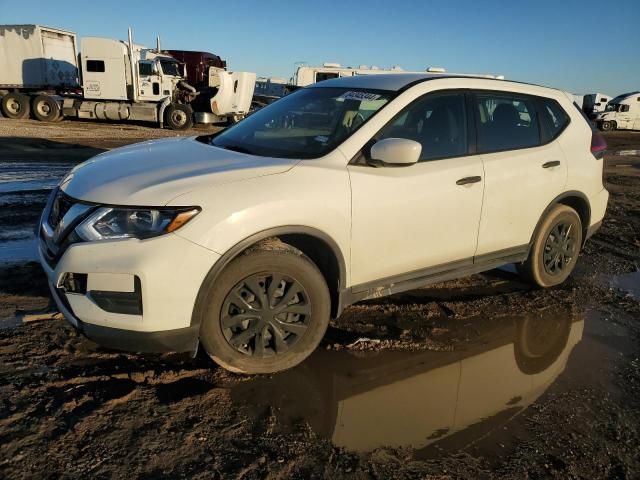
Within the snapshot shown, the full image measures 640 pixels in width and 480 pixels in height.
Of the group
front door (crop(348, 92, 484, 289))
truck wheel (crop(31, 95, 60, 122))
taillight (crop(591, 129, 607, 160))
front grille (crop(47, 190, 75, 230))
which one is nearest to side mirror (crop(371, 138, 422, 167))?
front door (crop(348, 92, 484, 289))

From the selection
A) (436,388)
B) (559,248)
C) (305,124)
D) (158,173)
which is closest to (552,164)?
(559,248)

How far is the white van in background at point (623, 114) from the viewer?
3497 cm

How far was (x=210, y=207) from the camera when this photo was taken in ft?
8.70

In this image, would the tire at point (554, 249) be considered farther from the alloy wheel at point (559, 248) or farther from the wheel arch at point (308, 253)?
the wheel arch at point (308, 253)

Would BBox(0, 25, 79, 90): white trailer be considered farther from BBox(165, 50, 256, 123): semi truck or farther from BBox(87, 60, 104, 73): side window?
BBox(165, 50, 256, 123): semi truck

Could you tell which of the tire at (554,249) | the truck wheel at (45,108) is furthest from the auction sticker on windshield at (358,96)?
the truck wheel at (45,108)

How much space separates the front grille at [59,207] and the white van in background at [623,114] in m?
39.1

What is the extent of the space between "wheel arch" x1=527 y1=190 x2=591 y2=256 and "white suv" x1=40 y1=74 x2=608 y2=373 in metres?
0.03

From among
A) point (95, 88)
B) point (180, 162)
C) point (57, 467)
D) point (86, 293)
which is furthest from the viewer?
point (95, 88)

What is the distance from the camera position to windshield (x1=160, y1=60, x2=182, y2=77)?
2069 centimetres

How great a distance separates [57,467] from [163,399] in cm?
64

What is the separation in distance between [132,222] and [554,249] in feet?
12.1

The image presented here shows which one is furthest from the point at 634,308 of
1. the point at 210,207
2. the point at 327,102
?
the point at 210,207

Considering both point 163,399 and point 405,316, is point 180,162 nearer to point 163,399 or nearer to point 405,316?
point 163,399
